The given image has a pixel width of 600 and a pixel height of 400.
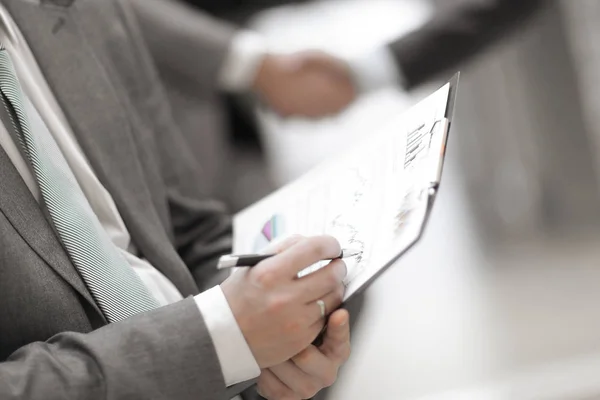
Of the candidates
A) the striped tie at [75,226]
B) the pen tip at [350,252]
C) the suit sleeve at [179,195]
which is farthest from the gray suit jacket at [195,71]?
the pen tip at [350,252]

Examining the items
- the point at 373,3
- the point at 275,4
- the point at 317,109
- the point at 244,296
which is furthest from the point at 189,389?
the point at 373,3

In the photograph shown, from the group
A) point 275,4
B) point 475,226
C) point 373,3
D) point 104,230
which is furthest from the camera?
point 475,226

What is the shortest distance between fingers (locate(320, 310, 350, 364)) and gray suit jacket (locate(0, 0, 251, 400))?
0.09 meters

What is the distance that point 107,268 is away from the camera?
624 millimetres

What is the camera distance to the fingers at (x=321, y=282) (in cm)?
52

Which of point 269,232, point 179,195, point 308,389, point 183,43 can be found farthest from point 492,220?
point 308,389

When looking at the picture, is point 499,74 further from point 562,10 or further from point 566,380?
point 566,380

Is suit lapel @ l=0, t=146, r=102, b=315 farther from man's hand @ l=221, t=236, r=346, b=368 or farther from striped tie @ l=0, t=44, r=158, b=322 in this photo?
man's hand @ l=221, t=236, r=346, b=368

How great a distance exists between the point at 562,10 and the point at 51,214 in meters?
1.60

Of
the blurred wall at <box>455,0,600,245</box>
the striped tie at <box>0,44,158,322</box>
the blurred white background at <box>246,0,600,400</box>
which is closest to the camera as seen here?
the striped tie at <box>0,44,158,322</box>

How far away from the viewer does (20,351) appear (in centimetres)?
54

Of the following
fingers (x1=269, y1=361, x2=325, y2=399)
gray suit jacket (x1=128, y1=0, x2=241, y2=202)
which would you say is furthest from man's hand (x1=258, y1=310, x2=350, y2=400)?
gray suit jacket (x1=128, y1=0, x2=241, y2=202)

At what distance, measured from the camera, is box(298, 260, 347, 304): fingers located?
1.72 ft

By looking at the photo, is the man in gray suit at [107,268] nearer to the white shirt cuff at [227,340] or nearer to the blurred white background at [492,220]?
the white shirt cuff at [227,340]
